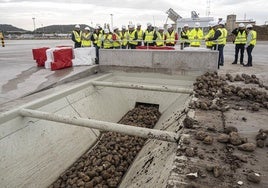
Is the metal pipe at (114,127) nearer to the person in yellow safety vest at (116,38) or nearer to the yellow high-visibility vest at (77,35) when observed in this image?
the person in yellow safety vest at (116,38)

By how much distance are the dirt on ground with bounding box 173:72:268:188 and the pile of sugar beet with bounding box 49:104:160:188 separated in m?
2.05

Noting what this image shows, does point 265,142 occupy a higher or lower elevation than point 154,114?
higher

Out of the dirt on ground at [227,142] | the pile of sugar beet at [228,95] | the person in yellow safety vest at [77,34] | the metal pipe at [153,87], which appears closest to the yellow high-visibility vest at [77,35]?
the person in yellow safety vest at [77,34]

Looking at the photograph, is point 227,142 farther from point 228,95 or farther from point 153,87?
point 153,87

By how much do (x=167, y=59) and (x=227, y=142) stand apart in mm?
5617

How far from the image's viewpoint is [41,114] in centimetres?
449

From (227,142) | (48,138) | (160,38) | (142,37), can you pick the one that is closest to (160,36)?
(160,38)

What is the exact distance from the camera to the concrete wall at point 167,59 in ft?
26.9

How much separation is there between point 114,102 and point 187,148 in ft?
17.8

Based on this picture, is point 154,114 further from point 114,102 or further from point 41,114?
→ point 41,114

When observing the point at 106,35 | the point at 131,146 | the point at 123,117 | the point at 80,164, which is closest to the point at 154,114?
the point at 123,117

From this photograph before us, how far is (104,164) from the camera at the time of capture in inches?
207

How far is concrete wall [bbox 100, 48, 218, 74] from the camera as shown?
26.9ft

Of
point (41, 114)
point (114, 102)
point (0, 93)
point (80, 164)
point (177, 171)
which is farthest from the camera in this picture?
point (114, 102)
